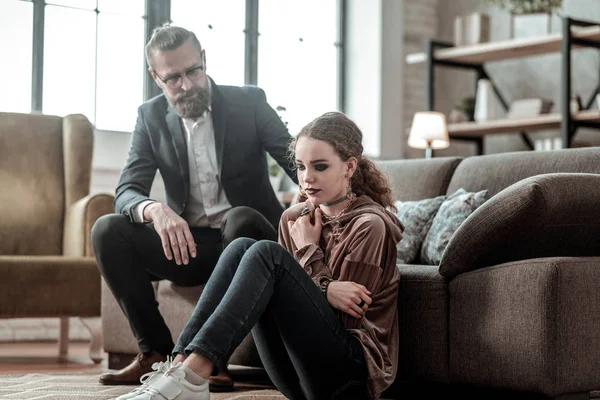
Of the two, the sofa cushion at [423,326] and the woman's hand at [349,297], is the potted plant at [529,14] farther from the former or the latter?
the woman's hand at [349,297]

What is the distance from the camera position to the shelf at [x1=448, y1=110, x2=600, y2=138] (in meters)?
5.53

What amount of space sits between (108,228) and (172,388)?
95cm

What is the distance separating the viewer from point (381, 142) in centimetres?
646

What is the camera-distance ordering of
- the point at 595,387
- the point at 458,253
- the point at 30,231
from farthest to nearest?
the point at 30,231 < the point at 458,253 < the point at 595,387

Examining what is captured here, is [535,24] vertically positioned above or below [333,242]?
above

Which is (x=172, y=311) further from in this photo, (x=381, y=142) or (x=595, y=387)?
(x=381, y=142)

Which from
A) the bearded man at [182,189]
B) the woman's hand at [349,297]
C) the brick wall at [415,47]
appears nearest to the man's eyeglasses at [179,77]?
the bearded man at [182,189]

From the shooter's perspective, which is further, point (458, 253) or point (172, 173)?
point (172, 173)

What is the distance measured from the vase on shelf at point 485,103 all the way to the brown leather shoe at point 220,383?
3786mm

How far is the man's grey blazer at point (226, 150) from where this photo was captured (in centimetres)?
304

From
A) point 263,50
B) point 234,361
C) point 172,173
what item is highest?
point 263,50

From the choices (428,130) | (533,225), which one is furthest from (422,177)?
(428,130)

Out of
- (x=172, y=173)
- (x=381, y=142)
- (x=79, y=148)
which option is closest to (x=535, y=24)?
(x=381, y=142)

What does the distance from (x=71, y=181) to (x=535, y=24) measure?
11.0 feet
